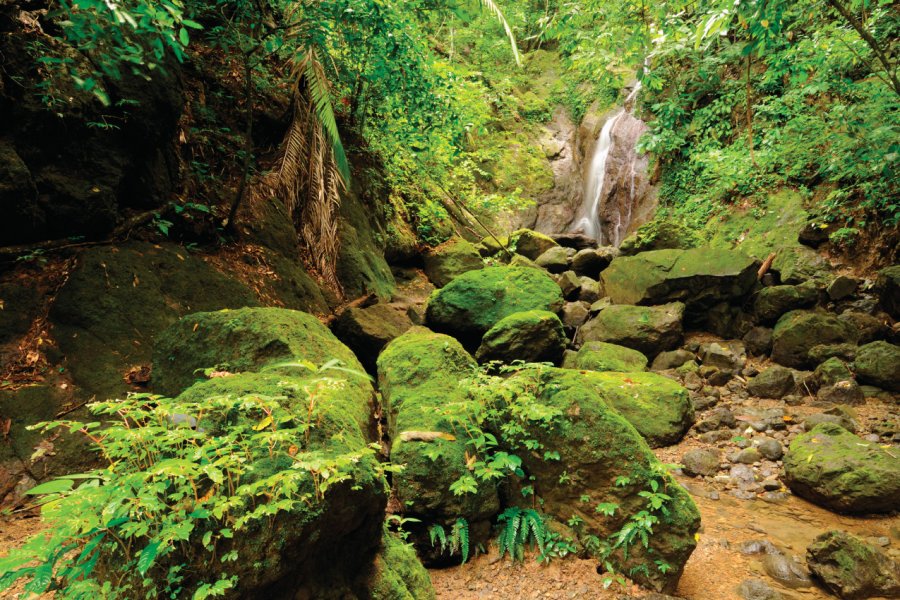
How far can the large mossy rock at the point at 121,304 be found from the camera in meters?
3.74

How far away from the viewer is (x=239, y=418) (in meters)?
2.24

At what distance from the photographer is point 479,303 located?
6969mm

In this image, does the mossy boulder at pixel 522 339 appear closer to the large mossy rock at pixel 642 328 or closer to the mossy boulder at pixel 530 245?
the large mossy rock at pixel 642 328

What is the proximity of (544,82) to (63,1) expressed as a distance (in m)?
23.3

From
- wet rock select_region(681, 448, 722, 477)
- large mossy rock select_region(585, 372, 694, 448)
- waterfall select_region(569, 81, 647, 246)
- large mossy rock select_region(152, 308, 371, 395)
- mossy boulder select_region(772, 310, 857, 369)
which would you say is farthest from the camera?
waterfall select_region(569, 81, 647, 246)

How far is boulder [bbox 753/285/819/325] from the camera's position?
774 cm

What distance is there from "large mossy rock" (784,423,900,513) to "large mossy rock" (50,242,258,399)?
5.57 metres

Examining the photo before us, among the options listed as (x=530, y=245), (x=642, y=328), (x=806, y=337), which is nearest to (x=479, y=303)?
(x=642, y=328)

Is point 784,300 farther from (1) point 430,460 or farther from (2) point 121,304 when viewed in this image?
(2) point 121,304

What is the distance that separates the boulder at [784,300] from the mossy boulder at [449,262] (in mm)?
5539

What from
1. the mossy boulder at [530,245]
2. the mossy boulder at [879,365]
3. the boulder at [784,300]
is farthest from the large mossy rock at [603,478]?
the mossy boulder at [530,245]

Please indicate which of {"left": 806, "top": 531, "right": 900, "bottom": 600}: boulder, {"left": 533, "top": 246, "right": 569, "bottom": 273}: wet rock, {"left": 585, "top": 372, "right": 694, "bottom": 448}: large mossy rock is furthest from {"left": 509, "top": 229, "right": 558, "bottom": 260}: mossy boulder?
{"left": 806, "top": 531, "right": 900, "bottom": 600}: boulder

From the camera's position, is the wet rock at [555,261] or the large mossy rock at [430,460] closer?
the large mossy rock at [430,460]

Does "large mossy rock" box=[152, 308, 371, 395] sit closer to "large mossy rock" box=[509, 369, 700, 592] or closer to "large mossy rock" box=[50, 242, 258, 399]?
"large mossy rock" box=[50, 242, 258, 399]
